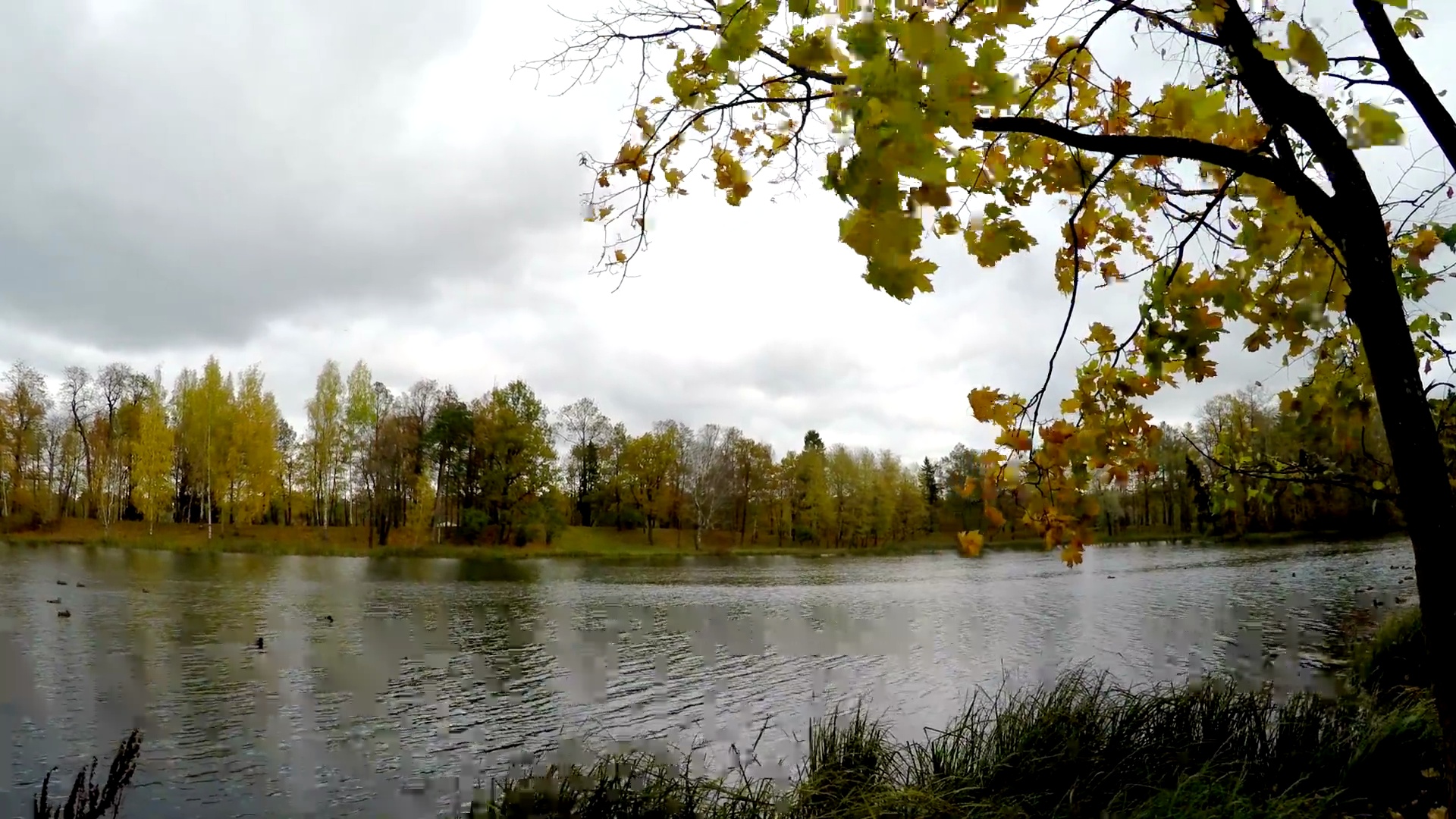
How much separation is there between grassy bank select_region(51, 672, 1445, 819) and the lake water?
8.69 ft

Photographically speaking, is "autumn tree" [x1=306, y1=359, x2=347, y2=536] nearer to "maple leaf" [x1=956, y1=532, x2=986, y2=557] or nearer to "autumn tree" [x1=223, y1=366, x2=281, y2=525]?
"autumn tree" [x1=223, y1=366, x2=281, y2=525]

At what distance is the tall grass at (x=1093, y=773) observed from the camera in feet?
16.9

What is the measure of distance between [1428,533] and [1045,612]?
21.8m

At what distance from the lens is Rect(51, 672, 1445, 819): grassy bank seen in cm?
512

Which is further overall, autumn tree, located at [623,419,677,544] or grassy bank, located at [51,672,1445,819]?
autumn tree, located at [623,419,677,544]

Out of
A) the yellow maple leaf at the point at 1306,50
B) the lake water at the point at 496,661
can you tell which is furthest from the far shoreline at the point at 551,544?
the yellow maple leaf at the point at 1306,50

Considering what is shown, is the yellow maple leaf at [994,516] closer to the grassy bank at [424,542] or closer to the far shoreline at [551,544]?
the far shoreline at [551,544]

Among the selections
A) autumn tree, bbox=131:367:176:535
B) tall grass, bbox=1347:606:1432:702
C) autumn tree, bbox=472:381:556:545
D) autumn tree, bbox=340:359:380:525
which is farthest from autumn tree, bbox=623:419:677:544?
tall grass, bbox=1347:606:1432:702

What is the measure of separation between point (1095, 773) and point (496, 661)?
12.1 metres

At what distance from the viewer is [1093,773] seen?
5.87 meters

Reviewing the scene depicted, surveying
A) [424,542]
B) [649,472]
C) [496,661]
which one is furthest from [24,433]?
[496,661]

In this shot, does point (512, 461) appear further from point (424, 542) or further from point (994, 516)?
Result: point (994, 516)

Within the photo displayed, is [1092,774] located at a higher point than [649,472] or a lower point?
lower

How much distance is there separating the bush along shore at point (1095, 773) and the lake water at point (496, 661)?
252 centimetres
